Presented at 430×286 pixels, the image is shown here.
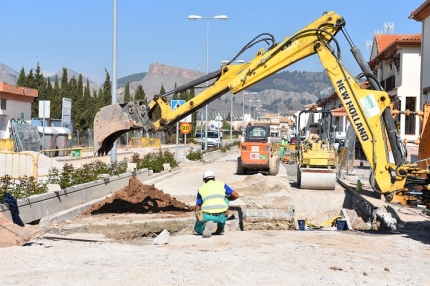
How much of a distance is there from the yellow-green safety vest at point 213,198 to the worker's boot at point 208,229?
0.70 feet

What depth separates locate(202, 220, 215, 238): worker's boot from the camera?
1138 cm

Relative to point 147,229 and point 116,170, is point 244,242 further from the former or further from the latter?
point 116,170

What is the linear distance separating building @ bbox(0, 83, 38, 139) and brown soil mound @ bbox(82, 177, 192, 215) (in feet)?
78.5

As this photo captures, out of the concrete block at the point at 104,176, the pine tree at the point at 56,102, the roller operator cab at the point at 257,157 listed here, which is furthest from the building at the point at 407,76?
the pine tree at the point at 56,102

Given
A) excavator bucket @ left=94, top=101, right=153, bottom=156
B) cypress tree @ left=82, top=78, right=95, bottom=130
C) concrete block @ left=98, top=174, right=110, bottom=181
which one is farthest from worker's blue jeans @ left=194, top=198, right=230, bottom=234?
cypress tree @ left=82, top=78, right=95, bottom=130

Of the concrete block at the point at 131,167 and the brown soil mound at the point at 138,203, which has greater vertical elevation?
the concrete block at the point at 131,167

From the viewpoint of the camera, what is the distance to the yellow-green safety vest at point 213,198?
38.1 feet

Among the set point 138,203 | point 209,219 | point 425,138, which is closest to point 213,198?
point 209,219

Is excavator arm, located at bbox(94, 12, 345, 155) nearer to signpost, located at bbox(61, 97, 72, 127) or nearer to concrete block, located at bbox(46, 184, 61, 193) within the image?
concrete block, located at bbox(46, 184, 61, 193)

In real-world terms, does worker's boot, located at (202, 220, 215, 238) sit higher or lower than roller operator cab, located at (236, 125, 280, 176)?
lower

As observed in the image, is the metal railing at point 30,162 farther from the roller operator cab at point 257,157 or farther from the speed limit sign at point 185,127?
the speed limit sign at point 185,127

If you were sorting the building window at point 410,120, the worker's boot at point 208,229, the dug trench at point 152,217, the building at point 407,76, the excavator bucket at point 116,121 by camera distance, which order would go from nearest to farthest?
the worker's boot at point 208,229 < the excavator bucket at point 116,121 < the dug trench at point 152,217 < the building window at point 410,120 < the building at point 407,76

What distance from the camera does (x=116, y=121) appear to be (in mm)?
12883

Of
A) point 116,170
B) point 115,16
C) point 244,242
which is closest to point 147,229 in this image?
point 244,242
